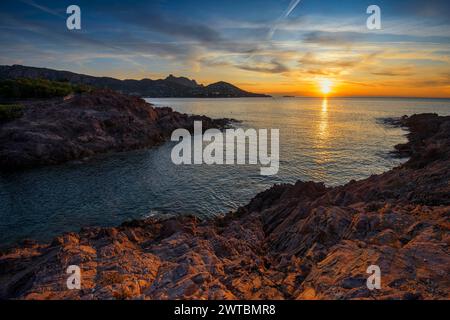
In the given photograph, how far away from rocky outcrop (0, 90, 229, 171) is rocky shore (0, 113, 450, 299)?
3496 cm

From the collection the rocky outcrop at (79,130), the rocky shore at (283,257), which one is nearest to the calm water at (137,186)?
the rocky outcrop at (79,130)

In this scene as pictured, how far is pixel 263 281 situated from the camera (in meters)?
13.3

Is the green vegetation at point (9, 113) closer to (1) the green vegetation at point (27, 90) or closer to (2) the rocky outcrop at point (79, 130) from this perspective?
(2) the rocky outcrop at point (79, 130)

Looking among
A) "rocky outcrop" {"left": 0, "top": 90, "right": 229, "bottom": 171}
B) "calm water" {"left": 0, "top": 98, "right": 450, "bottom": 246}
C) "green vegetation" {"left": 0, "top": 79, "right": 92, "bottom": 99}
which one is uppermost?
"green vegetation" {"left": 0, "top": 79, "right": 92, "bottom": 99}

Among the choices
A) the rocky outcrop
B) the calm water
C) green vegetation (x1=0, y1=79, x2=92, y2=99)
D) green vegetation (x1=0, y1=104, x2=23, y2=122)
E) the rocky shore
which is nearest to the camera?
the rocky shore

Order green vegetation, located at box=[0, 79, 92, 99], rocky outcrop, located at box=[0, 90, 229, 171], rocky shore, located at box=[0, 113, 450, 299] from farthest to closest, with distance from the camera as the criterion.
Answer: green vegetation, located at box=[0, 79, 92, 99] → rocky outcrop, located at box=[0, 90, 229, 171] → rocky shore, located at box=[0, 113, 450, 299]

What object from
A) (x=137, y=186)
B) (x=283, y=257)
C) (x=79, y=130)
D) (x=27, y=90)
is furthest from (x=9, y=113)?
(x=283, y=257)

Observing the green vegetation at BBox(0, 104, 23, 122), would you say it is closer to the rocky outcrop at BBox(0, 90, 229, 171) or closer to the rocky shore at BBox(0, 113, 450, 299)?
the rocky outcrop at BBox(0, 90, 229, 171)

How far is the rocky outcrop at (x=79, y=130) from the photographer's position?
1956 inches

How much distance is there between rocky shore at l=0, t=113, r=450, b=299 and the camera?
1114 cm

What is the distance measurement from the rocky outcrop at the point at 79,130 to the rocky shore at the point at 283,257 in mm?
34962

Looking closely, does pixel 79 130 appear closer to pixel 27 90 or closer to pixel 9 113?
pixel 9 113

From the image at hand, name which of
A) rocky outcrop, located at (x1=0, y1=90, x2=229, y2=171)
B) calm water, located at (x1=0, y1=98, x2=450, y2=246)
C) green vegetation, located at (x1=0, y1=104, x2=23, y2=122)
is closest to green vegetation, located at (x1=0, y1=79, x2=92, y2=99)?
rocky outcrop, located at (x1=0, y1=90, x2=229, y2=171)
